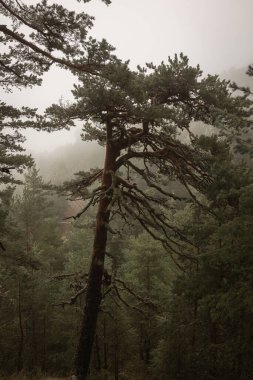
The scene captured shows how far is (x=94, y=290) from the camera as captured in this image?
372 inches

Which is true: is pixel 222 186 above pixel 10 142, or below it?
below

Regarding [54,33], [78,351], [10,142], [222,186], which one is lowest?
[78,351]

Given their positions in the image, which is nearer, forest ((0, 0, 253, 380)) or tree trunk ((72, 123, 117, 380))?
forest ((0, 0, 253, 380))

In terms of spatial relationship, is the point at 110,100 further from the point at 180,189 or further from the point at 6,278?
the point at 180,189

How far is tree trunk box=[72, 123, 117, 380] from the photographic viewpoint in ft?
30.2

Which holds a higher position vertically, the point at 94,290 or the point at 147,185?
the point at 147,185

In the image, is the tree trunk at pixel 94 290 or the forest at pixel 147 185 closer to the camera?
the forest at pixel 147 185

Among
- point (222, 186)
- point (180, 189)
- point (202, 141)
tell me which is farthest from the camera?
point (180, 189)

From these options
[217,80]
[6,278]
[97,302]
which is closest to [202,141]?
[217,80]

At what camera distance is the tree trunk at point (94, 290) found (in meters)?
9.22

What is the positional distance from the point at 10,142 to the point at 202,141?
27.5ft

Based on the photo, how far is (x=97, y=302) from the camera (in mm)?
9469

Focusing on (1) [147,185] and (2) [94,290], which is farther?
(1) [147,185]

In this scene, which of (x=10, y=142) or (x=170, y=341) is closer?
(x=10, y=142)
